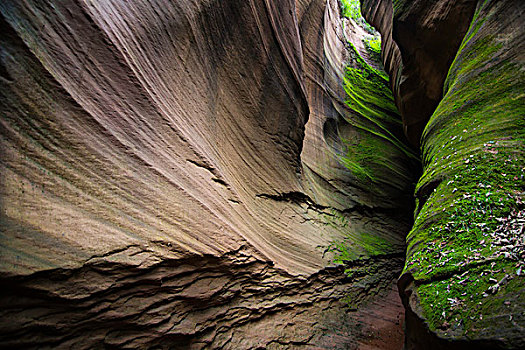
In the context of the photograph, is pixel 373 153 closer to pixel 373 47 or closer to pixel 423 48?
pixel 423 48

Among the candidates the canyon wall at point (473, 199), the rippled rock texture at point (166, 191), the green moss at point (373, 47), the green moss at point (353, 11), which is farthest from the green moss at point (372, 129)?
the canyon wall at point (473, 199)

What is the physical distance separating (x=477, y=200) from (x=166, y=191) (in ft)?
11.6

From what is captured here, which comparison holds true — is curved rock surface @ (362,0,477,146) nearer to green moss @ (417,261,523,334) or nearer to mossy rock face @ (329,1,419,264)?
mossy rock face @ (329,1,419,264)

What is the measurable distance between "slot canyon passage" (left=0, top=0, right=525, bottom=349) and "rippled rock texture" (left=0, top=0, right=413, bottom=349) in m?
0.02

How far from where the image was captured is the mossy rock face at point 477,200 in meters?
2.38

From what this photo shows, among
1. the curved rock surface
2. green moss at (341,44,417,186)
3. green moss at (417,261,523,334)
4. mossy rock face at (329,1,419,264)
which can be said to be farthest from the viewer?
green moss at (341,44,417,186)

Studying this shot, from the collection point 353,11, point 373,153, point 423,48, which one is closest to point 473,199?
point 423,48

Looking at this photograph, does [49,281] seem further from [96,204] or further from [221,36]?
[221,36]

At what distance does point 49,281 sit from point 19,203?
2.07ft

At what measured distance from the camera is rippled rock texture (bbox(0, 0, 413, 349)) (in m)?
2.20

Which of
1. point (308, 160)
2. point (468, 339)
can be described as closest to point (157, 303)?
point (468, 339)

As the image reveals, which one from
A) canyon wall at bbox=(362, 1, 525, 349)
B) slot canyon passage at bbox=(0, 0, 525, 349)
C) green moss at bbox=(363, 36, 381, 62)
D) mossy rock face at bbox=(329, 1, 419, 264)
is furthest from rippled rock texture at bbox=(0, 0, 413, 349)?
green moss at bbox=(363, 36, 381, 62)

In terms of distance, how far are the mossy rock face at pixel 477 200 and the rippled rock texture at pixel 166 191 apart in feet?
6.60

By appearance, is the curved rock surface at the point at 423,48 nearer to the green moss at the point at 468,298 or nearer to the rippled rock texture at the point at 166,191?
the rippled rock texture at the point at 166,191
